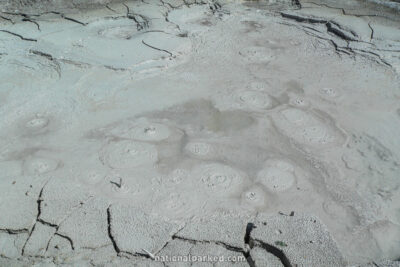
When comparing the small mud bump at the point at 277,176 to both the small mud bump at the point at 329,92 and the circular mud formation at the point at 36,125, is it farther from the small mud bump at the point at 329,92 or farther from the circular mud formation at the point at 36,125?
the circular mud formation at the point at 36,125

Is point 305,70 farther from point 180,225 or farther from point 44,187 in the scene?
point 44,187

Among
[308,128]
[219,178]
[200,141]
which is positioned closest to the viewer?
[219,178]

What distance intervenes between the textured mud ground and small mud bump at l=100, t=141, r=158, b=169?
11 millimetres

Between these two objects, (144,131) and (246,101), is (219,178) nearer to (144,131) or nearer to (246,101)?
(144,131)

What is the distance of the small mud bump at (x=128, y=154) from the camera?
97.5 inches

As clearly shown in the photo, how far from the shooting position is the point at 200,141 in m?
2.71

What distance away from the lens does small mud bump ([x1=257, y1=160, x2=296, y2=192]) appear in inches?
91.1

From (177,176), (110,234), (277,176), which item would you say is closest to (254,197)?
(277,176)

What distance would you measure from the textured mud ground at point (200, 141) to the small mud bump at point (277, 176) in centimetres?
1

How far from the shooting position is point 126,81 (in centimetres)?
344

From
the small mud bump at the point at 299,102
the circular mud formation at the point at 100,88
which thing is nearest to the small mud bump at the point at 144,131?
the circular mud formation at the point at 100,88

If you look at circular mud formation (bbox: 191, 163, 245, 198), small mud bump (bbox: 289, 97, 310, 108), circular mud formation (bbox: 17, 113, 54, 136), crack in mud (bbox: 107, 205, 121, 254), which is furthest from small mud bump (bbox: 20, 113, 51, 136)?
small mud bump (bbox: 289, 97, 310, 108)

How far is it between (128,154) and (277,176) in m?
1.03

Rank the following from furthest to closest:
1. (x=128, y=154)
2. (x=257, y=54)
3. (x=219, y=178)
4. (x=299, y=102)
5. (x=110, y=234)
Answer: (x=257, y=54), (x=299, y=102), (x=128, y=154), (x=219, y=178), (x=110, y=234)
